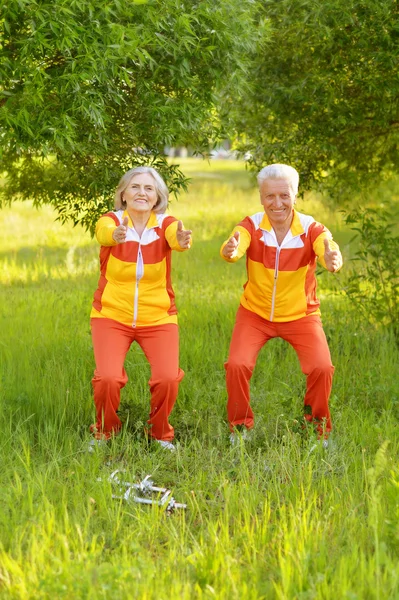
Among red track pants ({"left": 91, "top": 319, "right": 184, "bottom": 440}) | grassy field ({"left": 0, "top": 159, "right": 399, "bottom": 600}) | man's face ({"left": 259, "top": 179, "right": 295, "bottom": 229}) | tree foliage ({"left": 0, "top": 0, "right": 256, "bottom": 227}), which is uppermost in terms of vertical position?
tree foliage ({"left": 0, "top": 0, "right": 256, "bottom": 227})

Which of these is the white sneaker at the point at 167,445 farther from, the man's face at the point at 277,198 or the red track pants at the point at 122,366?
the man's face at the point at 277,198

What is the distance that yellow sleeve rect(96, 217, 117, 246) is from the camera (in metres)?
5.09

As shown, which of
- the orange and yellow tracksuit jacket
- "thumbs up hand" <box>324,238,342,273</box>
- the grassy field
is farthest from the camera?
the orange and yellow tracksuit jacket

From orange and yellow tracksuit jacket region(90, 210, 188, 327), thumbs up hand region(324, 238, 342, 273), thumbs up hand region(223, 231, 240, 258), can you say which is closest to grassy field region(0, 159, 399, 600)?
orange and yellow tracksuit jacket region(90, 210, 188, 327)

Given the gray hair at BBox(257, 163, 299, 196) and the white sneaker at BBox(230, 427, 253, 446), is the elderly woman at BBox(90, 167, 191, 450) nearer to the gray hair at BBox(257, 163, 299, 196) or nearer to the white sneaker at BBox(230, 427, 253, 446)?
the white sneaker at BBox(230, 427, 253, 446)

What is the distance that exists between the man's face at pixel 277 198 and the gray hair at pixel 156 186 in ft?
2.08

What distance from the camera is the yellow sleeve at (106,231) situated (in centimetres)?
509

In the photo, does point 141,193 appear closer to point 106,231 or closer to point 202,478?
point 106,231

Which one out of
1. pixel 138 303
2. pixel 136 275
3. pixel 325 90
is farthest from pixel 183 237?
pixel 325 90

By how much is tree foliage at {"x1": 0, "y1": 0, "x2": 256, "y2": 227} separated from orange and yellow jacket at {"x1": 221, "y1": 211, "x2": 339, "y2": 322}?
1.10 metres

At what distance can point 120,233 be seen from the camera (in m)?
4.98

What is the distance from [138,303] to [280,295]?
0.91 metres

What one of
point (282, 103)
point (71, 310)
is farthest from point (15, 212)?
point (282, 103)

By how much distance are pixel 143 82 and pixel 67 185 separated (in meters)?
1.22
